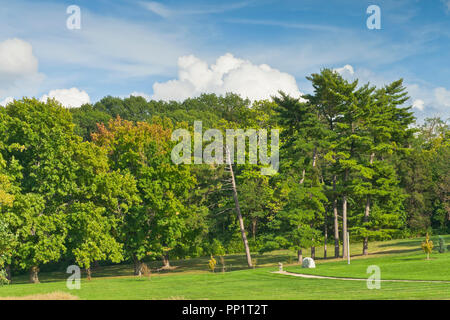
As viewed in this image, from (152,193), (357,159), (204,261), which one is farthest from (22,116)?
(357,159)

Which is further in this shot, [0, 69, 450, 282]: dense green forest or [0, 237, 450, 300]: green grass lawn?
[0, 69, 450, 282]: dense green forest

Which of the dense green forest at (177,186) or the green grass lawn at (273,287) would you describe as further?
the dense green forest at (177,186)

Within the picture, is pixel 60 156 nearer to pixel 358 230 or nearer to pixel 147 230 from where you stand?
pixel 147 230

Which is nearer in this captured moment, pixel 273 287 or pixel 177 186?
pixel 273 287

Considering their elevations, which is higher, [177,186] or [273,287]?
[177,186]

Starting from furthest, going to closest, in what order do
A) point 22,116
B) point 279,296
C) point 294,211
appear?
1. point 294,211
2. point 22,116
3. point 279,296

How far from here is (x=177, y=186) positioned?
46875mm

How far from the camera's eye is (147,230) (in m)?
45.5

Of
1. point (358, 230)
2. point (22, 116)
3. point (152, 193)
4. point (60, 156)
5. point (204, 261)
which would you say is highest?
point (22, 116)

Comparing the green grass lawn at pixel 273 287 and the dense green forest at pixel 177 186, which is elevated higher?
the dense green forest at pixel 177 186

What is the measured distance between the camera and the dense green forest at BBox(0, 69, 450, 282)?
38.5 metres

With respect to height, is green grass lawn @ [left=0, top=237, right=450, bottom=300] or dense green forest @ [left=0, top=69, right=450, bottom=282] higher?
dense green forest @ [left=0, top=69, right=450, bottom=282]

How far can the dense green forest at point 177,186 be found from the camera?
38469 mm

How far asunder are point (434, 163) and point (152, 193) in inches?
1434
